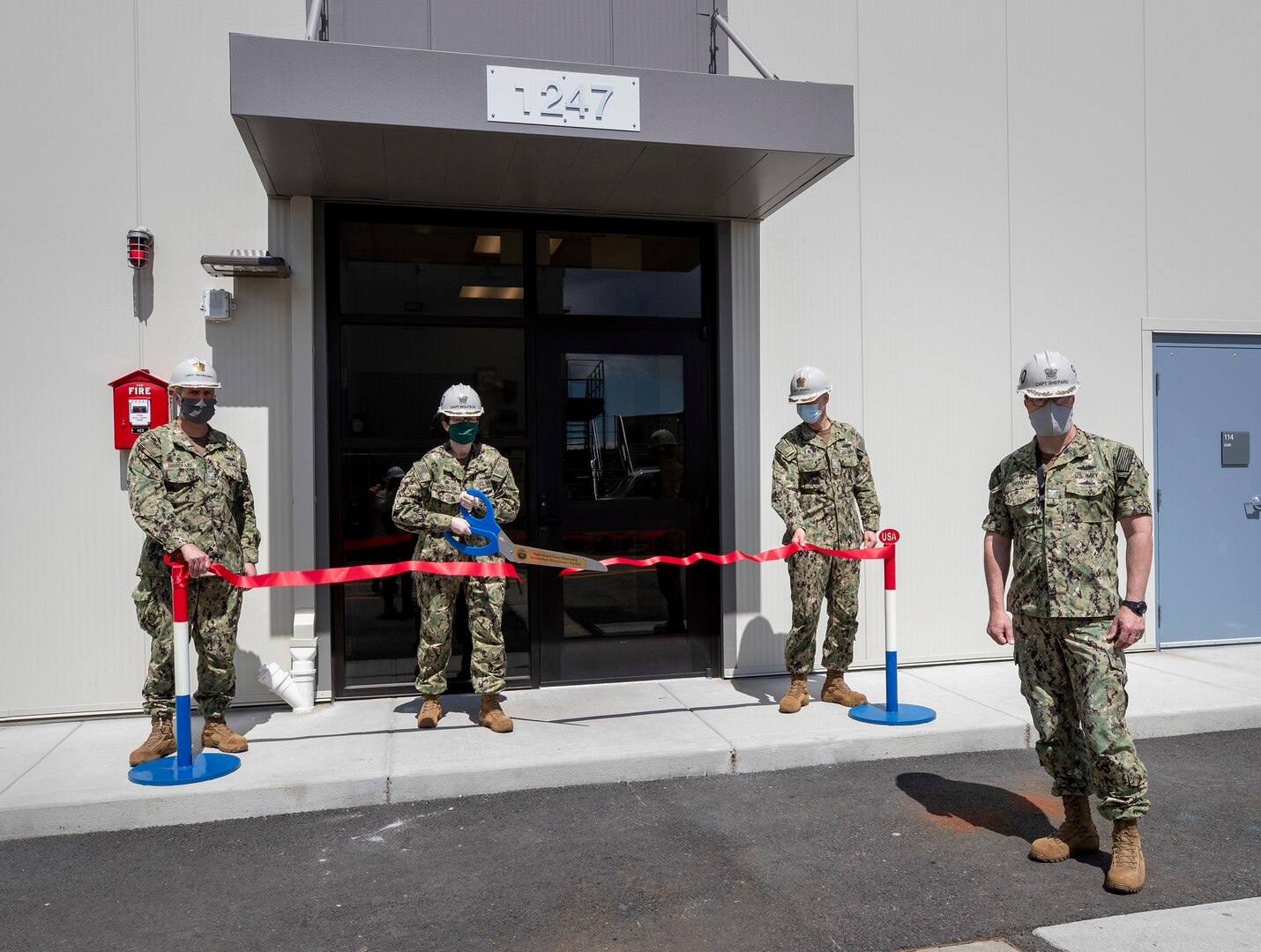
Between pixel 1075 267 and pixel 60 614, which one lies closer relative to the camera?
pixel 60 614

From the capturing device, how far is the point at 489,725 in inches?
219

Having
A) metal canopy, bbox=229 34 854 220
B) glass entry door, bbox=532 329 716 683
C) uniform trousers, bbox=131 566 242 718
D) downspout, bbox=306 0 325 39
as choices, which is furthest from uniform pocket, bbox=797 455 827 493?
downspout, bbox=306 0 325 39

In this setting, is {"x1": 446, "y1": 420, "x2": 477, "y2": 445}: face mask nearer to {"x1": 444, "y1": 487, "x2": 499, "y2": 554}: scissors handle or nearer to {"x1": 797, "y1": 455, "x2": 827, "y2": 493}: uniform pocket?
{"x1": 444, "y1": 487, "x2": 499, "y2": 554}: scissors handle

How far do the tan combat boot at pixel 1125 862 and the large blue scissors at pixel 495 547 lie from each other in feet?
10.0

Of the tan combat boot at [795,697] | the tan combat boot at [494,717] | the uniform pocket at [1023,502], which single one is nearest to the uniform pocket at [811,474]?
the tan combat boot at [795,697]

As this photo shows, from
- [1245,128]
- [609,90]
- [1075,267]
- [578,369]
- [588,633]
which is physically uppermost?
[1245,128]

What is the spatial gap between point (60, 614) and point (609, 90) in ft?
15.2

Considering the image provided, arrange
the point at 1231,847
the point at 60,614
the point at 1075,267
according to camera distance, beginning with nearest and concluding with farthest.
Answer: the point at 1231,847, the point at 60,614, the point at 1075,267

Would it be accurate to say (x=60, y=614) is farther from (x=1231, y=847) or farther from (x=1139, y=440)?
(x=1139, y=440)

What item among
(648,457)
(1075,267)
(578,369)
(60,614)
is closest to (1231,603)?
(1075,267)

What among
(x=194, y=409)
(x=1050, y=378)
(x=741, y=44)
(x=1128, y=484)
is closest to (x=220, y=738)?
(x=194, y=409)

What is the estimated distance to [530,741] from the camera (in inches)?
210

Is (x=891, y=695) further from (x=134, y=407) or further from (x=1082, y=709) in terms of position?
(x=134, y=407)

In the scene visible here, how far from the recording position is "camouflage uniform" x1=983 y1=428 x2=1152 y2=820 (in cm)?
359
